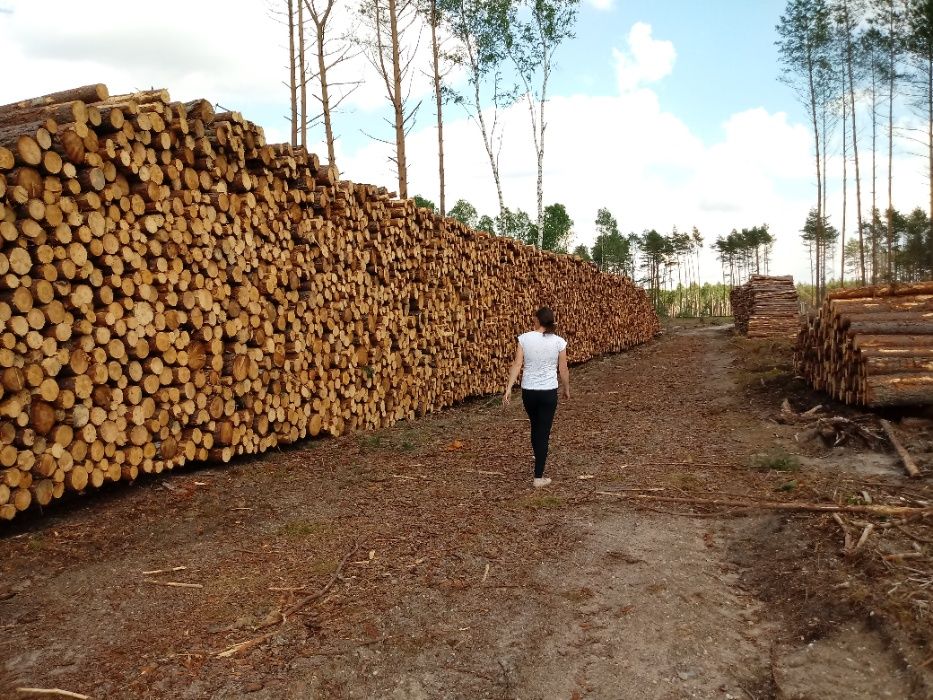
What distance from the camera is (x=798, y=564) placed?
421cm

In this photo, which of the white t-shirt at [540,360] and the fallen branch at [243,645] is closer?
the fallen branch at [243,645]

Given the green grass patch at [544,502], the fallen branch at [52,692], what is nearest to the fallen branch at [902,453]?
the green grass patch at [544,502]

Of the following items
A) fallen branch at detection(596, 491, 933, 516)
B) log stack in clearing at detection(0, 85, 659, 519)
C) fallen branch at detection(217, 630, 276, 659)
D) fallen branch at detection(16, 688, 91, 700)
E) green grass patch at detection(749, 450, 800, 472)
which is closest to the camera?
fallen branch at detection(16, 688, 91, 700)

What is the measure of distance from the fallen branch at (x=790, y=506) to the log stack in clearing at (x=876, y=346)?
3.43 m

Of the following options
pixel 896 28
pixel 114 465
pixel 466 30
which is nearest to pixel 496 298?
pixel 114 465

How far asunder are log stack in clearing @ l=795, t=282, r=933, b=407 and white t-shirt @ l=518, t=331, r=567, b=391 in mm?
4154

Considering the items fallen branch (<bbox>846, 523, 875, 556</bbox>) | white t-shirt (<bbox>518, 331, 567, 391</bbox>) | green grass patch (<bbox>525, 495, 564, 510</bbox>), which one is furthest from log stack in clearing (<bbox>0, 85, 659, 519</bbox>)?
fallen branch (<bbox>846, 523, 875, 556</bbox>)

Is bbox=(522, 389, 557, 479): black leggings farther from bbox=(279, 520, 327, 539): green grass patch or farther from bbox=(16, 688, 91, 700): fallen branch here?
bbox=(16, 688, 91, 700): fallen branch

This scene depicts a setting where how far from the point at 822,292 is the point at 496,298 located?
99.7 ft

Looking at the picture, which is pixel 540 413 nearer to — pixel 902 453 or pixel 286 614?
pixel 286 614

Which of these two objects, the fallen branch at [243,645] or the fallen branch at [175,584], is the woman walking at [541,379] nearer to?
the fallen branch at [175,584]

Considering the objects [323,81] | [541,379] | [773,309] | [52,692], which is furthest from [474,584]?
[773,309]

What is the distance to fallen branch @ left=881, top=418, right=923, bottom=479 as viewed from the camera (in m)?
5.93

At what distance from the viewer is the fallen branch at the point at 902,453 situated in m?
5.93
